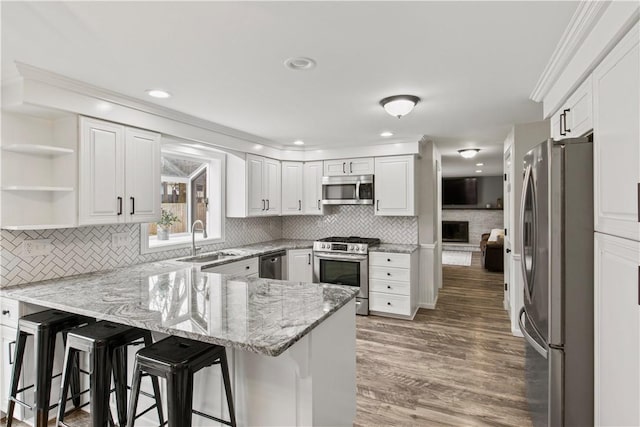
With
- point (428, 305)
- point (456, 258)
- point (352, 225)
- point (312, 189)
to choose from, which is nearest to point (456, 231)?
point (456, 258)

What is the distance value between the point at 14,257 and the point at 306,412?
7.76 feet

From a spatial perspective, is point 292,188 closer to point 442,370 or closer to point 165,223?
point 165,223

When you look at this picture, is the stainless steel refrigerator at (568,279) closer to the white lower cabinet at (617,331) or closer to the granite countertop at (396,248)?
the white lower cabinet at (617,331)

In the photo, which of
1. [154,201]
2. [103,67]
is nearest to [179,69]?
[103,67]

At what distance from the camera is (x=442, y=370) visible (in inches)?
118

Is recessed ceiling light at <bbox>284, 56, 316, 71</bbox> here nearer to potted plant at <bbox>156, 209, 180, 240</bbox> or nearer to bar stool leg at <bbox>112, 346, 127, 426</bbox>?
bar stool leg at <bbox>112, 346, 127, 426</bbox>

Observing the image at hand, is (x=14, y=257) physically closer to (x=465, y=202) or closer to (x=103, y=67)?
(x=103, y=67)

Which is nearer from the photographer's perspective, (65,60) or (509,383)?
(65,60)

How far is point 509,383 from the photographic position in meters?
2.75

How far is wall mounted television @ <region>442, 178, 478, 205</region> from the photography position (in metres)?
11.3

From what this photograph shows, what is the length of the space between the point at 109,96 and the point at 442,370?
3602 mm

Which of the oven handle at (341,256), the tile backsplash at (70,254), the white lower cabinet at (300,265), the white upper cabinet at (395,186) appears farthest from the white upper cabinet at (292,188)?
the tile backsplash at (70,254)

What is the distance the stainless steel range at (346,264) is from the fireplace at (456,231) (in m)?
7.79

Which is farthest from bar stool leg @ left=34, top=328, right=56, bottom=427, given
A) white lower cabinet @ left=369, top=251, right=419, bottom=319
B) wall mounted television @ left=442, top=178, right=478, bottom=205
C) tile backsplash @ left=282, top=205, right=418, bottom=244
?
wall mounted television @ left=442, top=178, right=478, bottom=205
